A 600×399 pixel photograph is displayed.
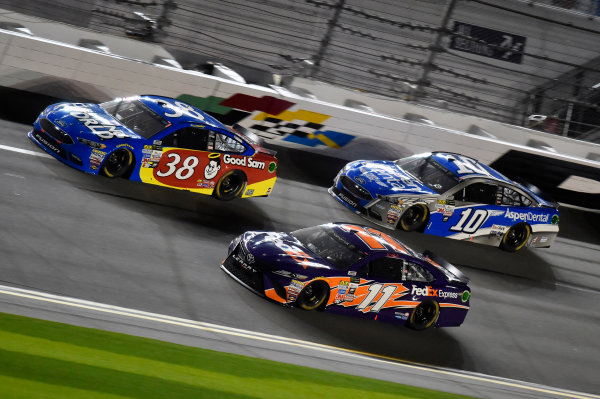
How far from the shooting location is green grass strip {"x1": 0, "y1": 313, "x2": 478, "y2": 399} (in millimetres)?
6043

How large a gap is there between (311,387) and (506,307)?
5.77 m

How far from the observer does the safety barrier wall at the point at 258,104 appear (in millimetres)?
14641

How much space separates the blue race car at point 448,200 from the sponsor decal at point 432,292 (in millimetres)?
3022

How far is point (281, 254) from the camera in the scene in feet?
33.1

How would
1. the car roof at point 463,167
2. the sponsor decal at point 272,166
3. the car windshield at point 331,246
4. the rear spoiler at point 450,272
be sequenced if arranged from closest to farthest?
the car windshield at point 331,246
the rear spoiler at point 450,272
the sponsor decal at point 272,166
the car roof at point 463,167

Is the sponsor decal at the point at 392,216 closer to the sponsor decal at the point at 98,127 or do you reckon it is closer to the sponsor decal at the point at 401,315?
the sponsor decal at the point at 401,315

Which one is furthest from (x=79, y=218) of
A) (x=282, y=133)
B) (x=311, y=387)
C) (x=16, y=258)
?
(x=282, y=133)

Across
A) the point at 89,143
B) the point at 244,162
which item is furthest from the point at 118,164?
the point at 244,162

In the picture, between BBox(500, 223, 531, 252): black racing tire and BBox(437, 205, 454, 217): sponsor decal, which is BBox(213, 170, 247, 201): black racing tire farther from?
BBox(500, 223, 531, 252): black racing tire

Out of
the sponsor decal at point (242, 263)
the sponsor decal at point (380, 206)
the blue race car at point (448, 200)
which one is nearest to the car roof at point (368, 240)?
the sponsor decal at point (242, 263)

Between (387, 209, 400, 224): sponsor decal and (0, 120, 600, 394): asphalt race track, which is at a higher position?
(387, 209, 400, 224): sponsor decal

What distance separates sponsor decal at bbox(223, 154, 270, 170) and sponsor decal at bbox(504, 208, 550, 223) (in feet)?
15.7

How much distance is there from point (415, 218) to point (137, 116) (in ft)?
16.8

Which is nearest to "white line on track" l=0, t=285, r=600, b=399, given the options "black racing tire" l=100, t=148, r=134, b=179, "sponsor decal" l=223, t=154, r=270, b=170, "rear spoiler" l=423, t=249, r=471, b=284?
"rear spoiler" l=423, t=249, r=471, b=284
